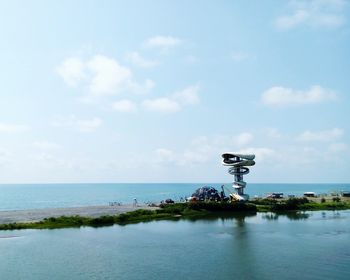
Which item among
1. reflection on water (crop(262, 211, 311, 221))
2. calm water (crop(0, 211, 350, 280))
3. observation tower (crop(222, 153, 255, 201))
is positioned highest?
observation tower (crop(222, 153, 255, 201))

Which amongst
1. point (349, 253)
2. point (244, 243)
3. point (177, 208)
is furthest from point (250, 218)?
point (349, 253)

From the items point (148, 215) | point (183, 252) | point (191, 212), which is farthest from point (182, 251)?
point (191, 212)

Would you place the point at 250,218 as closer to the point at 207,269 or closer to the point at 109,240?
the point at 109,240

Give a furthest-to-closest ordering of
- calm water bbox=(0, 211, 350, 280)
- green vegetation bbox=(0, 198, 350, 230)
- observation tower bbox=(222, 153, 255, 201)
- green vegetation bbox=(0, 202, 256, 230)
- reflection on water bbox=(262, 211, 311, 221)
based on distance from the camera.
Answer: observation tower bbox=(222, 153, 255, 201)
reflection on water bbox=(262, 211, 311, 221)
green vegetation bbox=(0, 198, 350, 230)
green vegetation bbox=(0, 202, 256, 230)
calm water bbox=(0, 211, 350, 280)

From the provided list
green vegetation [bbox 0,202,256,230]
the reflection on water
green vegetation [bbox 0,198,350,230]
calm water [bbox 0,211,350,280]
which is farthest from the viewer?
the reflection on water

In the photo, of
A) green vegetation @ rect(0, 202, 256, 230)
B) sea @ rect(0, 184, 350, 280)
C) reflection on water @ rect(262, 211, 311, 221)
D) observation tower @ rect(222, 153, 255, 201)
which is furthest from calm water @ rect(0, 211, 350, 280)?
observation tower @ rect(222, 153, 255, 201)

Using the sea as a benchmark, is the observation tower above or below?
above

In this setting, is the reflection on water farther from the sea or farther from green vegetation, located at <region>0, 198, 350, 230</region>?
the sea

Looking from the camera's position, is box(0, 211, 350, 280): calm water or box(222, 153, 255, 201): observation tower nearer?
box(0, 211, 350, 280): calm water

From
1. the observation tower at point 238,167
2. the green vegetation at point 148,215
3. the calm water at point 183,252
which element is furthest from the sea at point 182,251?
the observation tower at point 238,167
